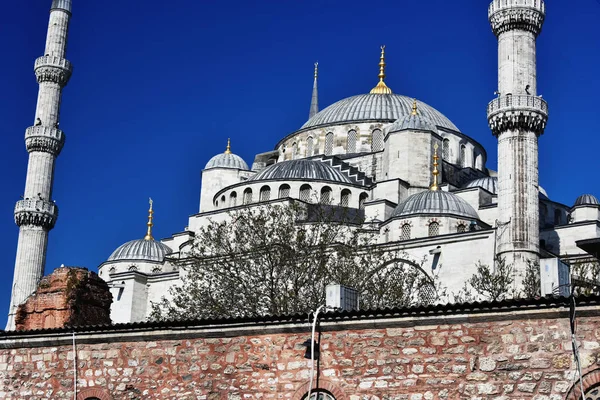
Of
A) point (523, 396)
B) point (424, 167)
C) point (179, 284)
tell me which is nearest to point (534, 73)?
point (424, 167)

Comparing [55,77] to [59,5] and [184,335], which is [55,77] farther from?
[184,335]

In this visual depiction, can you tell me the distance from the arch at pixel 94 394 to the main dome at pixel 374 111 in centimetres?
2614

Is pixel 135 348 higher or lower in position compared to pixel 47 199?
lower

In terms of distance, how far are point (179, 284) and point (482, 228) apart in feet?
30.0

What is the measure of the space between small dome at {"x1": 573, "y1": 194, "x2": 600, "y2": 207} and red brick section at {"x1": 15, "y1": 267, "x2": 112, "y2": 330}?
21.2 meters

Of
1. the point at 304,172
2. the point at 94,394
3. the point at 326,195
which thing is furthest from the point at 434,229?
the point at 94,394

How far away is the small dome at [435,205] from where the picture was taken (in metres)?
27.0

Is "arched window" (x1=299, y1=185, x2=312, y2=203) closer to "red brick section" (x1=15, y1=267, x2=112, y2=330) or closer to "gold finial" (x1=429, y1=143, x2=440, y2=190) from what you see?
"gold finial" (x1=429, y1=143, x2=440, y2=190)

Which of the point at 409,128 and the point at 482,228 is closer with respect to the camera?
the point at 482,228

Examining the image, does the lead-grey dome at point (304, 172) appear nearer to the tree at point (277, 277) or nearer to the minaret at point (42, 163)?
the minaret at point (42, 163)

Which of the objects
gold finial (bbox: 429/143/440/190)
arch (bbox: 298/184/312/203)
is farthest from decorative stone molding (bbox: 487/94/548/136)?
arch (bbox: 298/184/312/203)

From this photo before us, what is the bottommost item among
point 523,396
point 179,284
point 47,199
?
point 523,396

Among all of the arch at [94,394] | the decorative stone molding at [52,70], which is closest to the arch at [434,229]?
the decorative stone molding at [52,70]

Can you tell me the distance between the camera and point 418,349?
870cm
